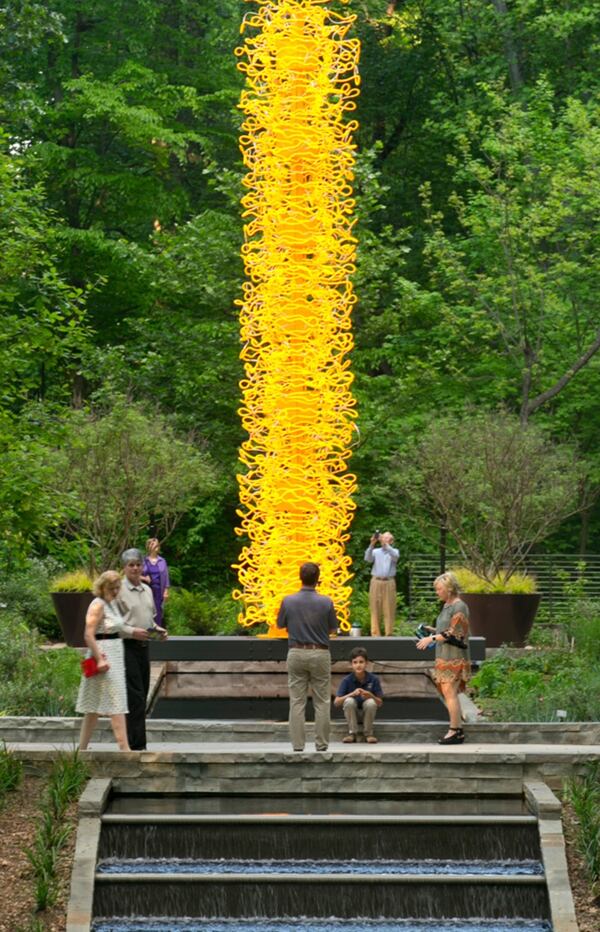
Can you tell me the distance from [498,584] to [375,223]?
1665 cm

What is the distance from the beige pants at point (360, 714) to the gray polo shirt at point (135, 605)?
95.3 inches

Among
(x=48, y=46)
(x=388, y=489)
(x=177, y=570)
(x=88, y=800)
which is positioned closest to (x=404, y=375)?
(x=388, y=489)

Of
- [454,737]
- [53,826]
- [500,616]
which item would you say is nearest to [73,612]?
[500,616]

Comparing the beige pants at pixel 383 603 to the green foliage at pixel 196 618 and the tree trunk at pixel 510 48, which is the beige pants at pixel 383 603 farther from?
the tree trunk at pixel 510 48

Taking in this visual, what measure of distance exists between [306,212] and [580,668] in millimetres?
6161

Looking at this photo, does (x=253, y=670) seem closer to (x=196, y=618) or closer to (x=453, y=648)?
(x=196, y=618)

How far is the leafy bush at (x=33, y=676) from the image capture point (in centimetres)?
1755

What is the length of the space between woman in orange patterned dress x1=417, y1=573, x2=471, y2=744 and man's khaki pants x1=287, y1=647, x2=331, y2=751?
0.93 m

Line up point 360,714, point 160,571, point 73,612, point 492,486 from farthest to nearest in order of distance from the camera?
1. point 492,486
2. point 73,612
3. point 160,571
4. point 360,714

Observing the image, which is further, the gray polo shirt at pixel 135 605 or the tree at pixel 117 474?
the tree at pixel 117 474

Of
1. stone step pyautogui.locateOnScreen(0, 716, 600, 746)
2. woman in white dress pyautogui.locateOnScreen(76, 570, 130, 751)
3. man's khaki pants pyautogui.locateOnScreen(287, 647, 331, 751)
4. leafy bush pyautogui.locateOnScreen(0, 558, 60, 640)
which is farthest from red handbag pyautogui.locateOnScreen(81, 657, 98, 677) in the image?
leafy bush pyautogui.locateOnScreen(0, 558, 60, 640)

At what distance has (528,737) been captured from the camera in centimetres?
1639

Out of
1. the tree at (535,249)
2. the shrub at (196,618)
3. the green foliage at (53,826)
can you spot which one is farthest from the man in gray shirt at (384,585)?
the green foliage at (53,826)

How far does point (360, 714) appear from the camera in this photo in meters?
16.5
